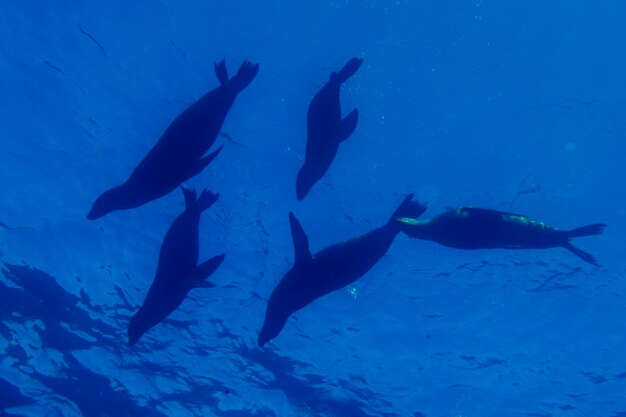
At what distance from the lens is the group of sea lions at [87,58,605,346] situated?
10.9 feet

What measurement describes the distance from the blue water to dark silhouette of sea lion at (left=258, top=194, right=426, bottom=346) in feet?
19.8

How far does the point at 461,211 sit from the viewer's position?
3.69 meters

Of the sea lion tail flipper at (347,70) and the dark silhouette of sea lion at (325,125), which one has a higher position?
the sea lion tail flipper at (347,70)

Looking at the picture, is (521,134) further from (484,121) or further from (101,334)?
(101,334)

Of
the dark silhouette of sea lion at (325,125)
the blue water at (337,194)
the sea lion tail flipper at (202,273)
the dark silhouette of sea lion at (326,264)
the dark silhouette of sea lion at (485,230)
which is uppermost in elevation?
the blue water at (337,194)

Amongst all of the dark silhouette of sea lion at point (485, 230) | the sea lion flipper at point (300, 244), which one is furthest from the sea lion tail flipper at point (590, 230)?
the sea lion flipper at point (300, 244)

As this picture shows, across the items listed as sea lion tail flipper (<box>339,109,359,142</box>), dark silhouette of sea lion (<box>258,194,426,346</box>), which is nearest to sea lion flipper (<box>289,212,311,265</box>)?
dark silhouette of sea lion (<box>258,194,426,346</box>)

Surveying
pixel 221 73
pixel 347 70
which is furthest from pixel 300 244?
pixel 347 70

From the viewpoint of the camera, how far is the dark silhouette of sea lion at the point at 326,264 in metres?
3.87

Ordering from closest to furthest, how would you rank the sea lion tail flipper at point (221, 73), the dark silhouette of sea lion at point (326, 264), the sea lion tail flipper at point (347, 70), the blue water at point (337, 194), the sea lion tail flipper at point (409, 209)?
the sea lion tail flipper at point (221, 73) < the dark silhouette of sea lion at point (326, 264) < the sea lion tail flipper at point (347, 70) < the sea lion tail flipper at point (409, 209) < the blue water at point (337, 194)

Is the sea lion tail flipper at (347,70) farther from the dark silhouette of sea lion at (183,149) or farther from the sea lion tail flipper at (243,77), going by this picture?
the dark silhouette of sea lion at (183,149)

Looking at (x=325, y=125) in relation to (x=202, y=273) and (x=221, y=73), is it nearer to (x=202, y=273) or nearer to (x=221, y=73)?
(x=221, y=73)

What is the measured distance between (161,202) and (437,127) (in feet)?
22.8

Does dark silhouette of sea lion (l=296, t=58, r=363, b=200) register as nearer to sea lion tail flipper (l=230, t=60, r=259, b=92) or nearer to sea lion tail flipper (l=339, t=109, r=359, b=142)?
sea lion tail flipper (l=339, t=109, r=359, b=142)
